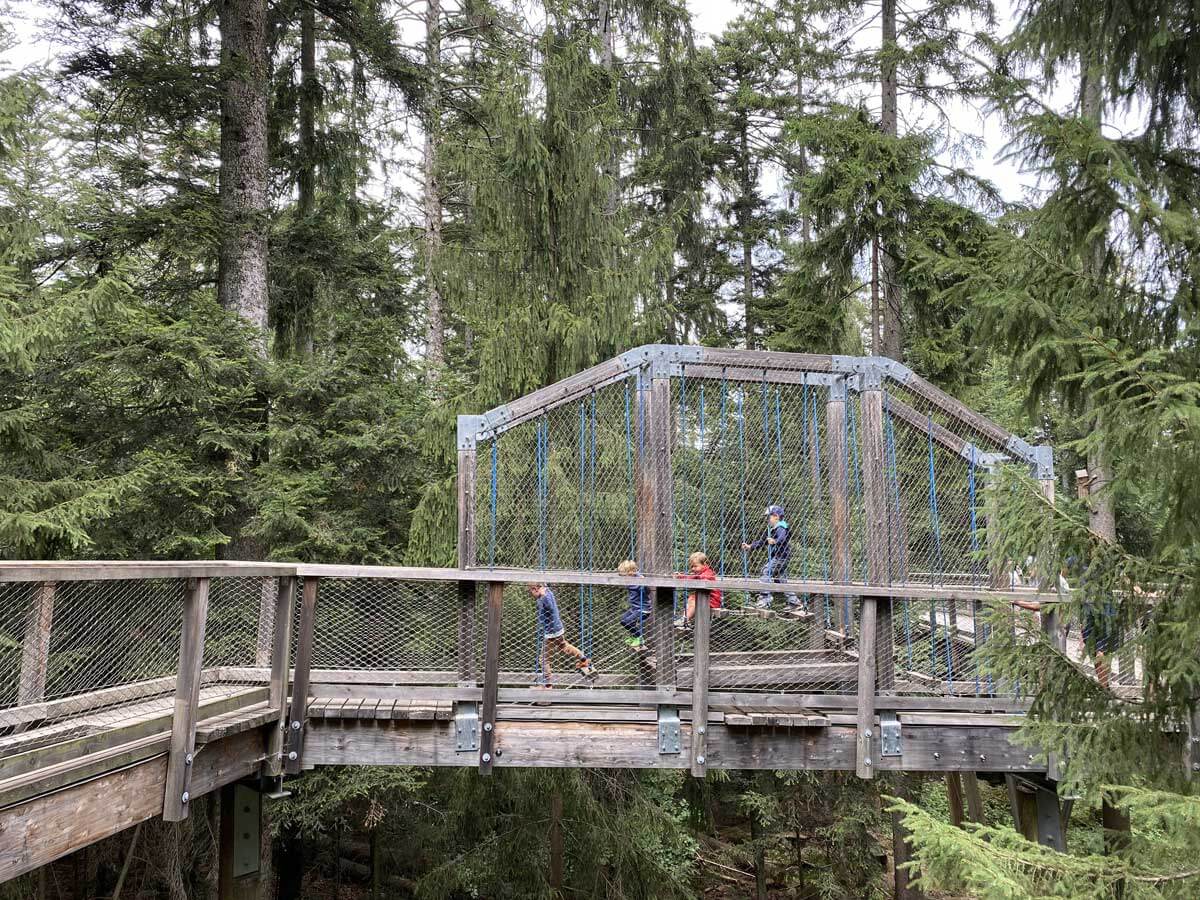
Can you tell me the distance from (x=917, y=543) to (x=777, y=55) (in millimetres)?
10965

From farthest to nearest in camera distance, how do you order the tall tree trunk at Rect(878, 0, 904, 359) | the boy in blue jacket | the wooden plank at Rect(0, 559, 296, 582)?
1. the tall tree trunk at Rect(878, 0, 904, 359)
2. the boy in blue jacket
3. the wooden plank at Rect(0, 559, 296, 582)

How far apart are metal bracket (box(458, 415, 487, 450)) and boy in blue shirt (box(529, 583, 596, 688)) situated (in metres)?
1.25

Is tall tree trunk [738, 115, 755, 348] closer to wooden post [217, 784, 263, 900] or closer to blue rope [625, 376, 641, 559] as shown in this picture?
blue rope [625, 376, 641, 559]

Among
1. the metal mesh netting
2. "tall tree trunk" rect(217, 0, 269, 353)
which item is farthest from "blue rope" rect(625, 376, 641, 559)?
"tall tree trunk" rect(217, 0, 269, 353)

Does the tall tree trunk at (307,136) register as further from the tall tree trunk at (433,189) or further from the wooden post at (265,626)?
the wooden post at (265,626)

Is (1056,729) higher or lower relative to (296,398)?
lower

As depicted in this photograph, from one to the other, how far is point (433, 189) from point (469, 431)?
8.14 m

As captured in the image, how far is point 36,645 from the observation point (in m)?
4.09

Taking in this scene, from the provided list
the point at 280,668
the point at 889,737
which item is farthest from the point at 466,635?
the point at 889,737

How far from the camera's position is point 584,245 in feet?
28.3

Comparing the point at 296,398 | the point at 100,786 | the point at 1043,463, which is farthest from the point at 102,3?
the point at 1043,463

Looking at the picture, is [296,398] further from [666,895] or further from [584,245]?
[666,895]

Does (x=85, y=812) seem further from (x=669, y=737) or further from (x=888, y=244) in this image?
(x=888, y=244)

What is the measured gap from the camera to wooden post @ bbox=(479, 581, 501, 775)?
15.3 feet
